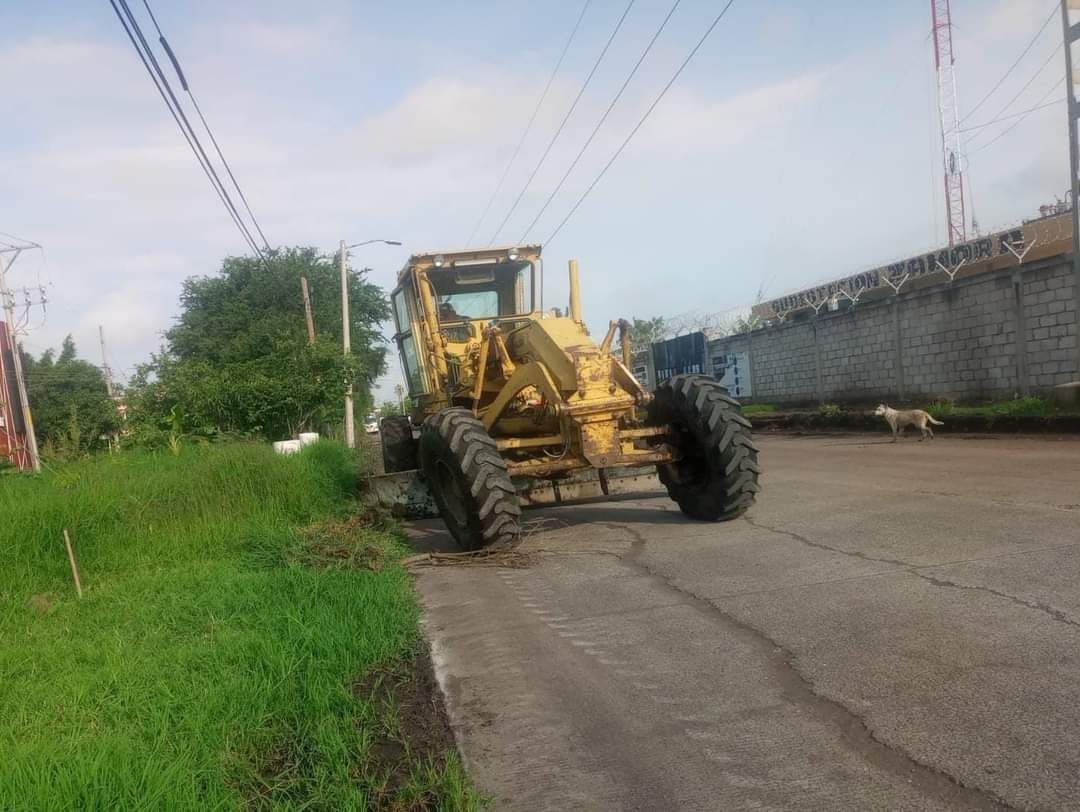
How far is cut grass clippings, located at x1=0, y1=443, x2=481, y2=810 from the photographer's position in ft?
10.4

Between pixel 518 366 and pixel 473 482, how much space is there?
67.4 inches

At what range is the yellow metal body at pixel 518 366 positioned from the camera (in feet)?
24.0

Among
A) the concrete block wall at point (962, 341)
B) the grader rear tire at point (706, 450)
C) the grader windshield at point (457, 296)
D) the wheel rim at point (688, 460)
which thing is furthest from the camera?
the concrete block wall at point (962, 341)

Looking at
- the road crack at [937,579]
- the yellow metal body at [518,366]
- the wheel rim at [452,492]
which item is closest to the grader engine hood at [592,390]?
the yellow metal body at [518,366]

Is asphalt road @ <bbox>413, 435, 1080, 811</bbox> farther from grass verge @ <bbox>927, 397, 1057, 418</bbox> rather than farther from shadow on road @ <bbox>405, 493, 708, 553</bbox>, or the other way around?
grass verge @ <bbox>927, 397, 1057, 418</bbox>

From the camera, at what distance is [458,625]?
532cm

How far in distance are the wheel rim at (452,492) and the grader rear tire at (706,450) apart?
6.29 feet

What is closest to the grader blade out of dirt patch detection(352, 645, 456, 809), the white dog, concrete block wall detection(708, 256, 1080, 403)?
dirt patch detection(352, 645, 456, 809)

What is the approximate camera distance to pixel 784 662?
3.98 metres

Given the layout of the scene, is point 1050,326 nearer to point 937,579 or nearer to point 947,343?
point 947,343

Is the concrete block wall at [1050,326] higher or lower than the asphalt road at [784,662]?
higher

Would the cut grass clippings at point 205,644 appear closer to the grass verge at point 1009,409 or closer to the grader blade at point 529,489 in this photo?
the grader blade at point 529,489

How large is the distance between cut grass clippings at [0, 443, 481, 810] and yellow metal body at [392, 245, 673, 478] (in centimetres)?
164

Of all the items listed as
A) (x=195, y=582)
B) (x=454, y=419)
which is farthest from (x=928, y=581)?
(x=195, y=582)
